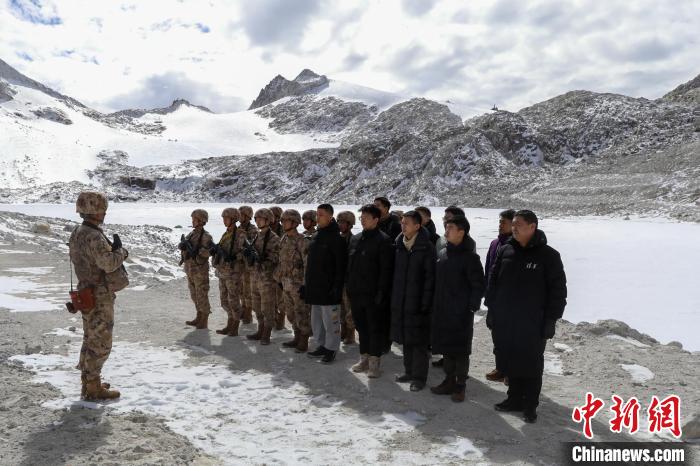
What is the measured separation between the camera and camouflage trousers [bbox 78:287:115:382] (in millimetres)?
4887

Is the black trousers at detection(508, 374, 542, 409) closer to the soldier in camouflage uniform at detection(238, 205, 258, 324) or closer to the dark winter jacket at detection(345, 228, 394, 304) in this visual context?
the dark winter jacket at detection(345, 228, 394, 304)

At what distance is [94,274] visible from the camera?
16.0 feet

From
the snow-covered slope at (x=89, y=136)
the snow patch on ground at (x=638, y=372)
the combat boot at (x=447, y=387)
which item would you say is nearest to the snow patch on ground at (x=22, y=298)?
the combat boot at (x=447, y=387)

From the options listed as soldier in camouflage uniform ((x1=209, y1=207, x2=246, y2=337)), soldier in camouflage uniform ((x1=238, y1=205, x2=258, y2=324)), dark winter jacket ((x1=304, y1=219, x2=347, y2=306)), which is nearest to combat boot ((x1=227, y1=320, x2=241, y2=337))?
soldier in camouflage uniform ((x1=209, y1=207, x2=246, y2=337))

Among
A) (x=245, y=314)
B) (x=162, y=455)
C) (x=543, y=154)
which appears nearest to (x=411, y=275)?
(x=162, y=455)

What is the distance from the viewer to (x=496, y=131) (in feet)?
214

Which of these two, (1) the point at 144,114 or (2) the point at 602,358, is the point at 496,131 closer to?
(2) the point at 602,358

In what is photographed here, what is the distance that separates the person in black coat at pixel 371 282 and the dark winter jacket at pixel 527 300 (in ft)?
4.75

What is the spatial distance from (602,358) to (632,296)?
503 centimetres

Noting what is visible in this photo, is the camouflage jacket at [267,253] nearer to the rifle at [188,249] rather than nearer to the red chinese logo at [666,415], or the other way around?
the rifle at [188,249]

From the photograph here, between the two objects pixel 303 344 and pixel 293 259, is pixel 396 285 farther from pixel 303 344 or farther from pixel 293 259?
pixel 303 344

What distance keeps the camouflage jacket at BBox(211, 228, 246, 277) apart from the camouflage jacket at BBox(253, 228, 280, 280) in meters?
0.53

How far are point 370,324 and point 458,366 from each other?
1184mm

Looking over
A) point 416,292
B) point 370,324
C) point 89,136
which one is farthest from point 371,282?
point 89,136
